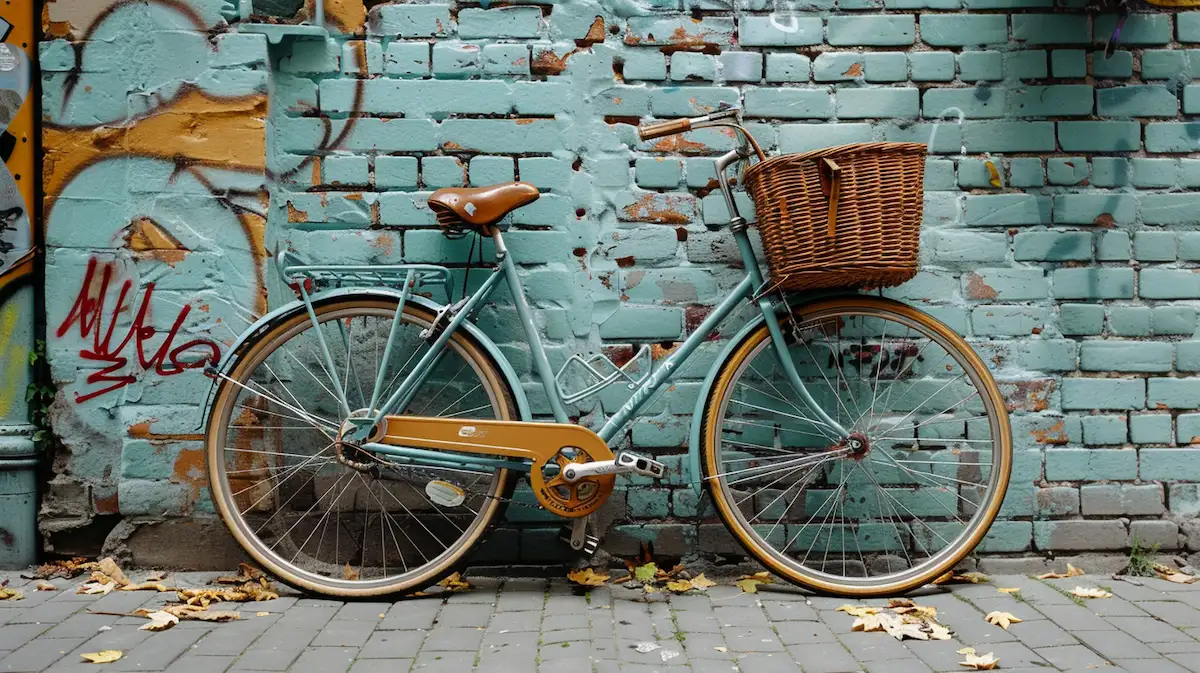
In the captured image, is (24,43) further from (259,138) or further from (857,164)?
(857,164)

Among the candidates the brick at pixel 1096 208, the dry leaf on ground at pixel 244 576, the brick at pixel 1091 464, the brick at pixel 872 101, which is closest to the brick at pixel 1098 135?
the brick at pixel 1096 208

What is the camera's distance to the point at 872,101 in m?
3.13

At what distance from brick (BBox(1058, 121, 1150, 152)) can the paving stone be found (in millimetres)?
2733

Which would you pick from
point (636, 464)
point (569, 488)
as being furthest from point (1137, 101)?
point (569, 488)

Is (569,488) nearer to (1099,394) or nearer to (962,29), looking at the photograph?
(1099,394)

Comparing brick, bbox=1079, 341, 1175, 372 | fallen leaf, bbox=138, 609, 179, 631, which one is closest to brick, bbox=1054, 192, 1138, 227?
brick, bbox=1079, 341, 1175, 372

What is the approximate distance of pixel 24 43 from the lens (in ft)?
9.98

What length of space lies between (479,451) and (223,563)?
3.45 ft

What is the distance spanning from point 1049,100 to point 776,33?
1.00 m

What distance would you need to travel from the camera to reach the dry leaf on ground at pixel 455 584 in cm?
295

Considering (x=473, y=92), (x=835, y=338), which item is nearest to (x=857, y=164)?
(x=835, y=338)

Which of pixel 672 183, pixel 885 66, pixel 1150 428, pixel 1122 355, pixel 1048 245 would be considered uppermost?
pixel 885 66

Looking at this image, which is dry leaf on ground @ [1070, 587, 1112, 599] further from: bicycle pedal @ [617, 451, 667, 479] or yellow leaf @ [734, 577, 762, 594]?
bicycle pedal @ [617, 451, 667, 479]

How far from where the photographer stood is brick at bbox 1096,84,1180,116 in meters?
3.16
